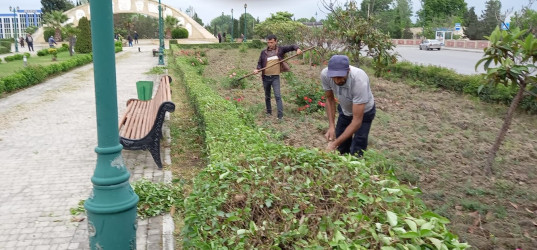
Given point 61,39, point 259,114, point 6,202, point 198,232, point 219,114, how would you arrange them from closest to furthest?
point 198,232 → point 6,202 → point 219,114 → point 259,114 → point 61,39

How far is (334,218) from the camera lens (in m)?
2.09

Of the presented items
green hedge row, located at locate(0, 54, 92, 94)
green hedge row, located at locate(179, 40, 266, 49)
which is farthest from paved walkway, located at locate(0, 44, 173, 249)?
green hedge row, located at locate(179, 40, 266, 49)

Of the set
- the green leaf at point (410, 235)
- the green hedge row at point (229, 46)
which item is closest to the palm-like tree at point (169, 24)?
the green hedge row at point (229, 46)

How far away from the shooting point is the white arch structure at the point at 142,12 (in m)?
54.1

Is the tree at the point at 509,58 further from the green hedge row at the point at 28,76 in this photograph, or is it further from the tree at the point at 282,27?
the tree at the point at 282,27

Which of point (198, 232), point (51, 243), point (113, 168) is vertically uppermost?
point (113, 168)

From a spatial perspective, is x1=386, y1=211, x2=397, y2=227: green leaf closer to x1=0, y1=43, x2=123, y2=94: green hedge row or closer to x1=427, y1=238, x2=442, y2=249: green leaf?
x1=427, y1=238, x2=442, y2=249: green leaf

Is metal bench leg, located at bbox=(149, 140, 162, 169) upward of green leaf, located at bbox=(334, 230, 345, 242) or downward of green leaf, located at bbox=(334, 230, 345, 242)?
downward

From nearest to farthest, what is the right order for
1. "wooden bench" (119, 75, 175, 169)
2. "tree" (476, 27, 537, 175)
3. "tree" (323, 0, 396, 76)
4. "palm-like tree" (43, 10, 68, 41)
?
"tree" (476, 27, 537, 175), "wooden bench" (119, 75, 175, 169), "tree" (323, 0, 396, 76), "palm-like tree" (43, 10, 68, 41)

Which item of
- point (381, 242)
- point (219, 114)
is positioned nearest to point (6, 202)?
point (219, 114)

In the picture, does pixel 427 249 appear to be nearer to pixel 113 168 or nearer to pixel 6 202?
pixel 113 168

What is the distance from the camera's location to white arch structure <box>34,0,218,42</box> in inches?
2128

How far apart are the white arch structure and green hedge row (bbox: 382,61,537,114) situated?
1721 inches

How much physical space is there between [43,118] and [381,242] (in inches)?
324
